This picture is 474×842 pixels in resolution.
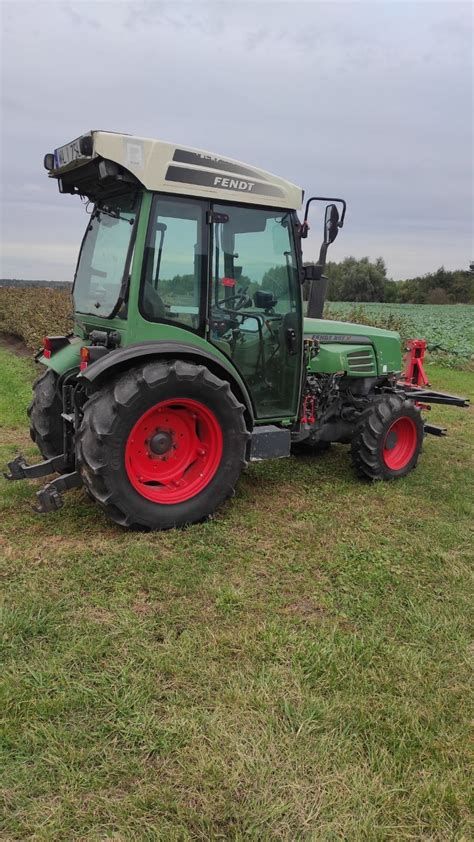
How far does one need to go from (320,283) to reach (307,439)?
56.6 inches

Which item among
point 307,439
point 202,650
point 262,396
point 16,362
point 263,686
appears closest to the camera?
point 263,686

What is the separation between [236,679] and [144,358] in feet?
7.19

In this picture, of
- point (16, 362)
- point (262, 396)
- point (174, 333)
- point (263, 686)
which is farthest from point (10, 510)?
point (16, 362)

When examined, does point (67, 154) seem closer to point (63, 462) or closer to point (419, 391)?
point (63, 462)

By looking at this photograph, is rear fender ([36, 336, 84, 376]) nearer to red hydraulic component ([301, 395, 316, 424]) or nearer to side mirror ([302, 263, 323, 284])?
side mirror ([302, 263, 323, 284])

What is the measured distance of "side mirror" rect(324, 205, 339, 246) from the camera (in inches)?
179

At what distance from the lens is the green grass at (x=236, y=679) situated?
199 cm

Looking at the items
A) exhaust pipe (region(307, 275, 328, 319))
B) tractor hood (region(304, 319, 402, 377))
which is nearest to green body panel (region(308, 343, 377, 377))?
tractor hood (region(304, 319, 402, 377))

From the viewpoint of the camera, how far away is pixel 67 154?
3971 mm

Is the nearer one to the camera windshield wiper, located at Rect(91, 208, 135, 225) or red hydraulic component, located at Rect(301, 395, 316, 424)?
windshield wiper, located at Rect(91, 208, 135, 225)

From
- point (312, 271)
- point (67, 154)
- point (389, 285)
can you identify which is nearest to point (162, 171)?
point (67, 154)

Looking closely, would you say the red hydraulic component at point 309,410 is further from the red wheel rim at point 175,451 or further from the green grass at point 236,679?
the red wheel rim at point 175,451

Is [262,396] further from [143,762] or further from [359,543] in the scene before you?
[143,762]

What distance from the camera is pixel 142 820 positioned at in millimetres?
1910
